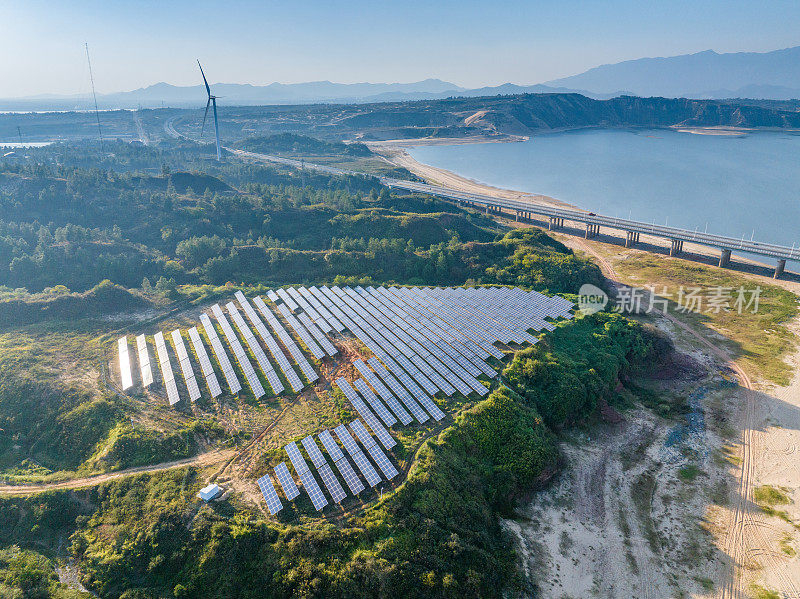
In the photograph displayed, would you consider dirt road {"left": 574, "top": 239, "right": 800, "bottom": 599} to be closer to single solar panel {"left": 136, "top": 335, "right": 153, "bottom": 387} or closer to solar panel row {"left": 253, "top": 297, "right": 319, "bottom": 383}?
solar panel row {"left": 253, "top": 297, "right": 319, "bottom": 383}

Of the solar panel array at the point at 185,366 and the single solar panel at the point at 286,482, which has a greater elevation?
the solar panel array at the point at 185,366

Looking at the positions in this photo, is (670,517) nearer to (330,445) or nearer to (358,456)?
(358,456)

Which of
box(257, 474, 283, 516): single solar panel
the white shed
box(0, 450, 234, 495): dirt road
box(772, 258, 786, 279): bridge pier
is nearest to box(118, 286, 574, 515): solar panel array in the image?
box(257, 474, 283, 516): single solar panel

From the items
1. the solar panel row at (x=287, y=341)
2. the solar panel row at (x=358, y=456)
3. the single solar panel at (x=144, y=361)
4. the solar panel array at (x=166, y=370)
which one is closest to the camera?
the solar panel row at (x=358, y=456)

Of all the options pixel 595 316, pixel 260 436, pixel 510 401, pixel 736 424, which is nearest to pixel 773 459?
pixel 736 424

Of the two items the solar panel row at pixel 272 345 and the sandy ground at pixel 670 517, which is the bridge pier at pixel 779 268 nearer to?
the sandy ground at pixel 670 517

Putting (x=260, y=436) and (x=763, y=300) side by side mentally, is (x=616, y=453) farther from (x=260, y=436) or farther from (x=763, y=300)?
(x=763, y=300)

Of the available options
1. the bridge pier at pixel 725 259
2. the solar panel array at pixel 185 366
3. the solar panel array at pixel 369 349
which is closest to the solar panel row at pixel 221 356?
the solar panel array at pixel 369 349
